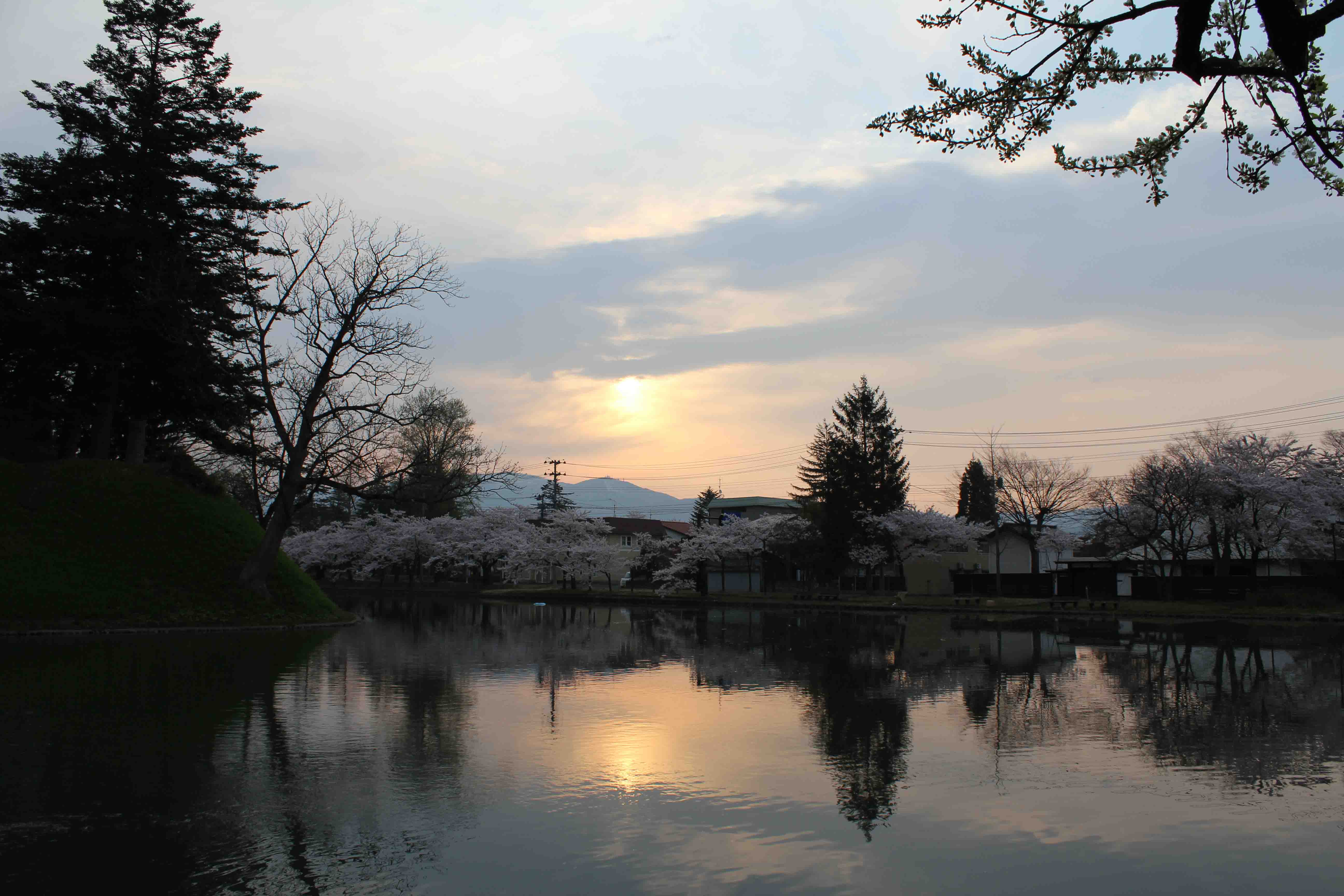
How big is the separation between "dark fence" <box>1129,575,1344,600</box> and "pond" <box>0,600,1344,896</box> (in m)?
24.5

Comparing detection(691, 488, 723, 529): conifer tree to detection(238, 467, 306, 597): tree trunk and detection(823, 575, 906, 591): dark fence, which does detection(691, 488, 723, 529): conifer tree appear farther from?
detection(238, 467, 306, 597): tree trunk

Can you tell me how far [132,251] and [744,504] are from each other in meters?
70.7

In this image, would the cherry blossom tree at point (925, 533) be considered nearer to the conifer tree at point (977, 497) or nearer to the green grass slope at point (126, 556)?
the conifer tree at point (977, 497)

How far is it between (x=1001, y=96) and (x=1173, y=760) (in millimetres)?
6697

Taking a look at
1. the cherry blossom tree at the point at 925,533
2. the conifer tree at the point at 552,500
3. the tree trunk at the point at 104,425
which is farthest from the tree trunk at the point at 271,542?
the conifer tree at the point at 552,500

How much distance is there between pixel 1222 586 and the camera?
1565 inches

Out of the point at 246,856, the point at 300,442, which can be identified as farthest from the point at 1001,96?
the point at 300,442

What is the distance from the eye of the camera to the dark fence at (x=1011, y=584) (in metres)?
48.7

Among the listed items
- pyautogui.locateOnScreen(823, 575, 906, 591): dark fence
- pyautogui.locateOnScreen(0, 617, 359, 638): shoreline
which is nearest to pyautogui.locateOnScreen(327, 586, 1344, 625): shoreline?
pyautogui.locateOnScreen(823, 575, 906, 591): dark fence

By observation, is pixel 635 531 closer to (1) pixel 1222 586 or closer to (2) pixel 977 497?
(2) pixel 977 497

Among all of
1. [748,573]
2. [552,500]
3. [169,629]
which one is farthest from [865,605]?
[552,500]

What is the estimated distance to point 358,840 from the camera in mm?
6113

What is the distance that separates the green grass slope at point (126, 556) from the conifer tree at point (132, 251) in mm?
2527

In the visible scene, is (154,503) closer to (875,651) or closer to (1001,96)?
(875,651)
